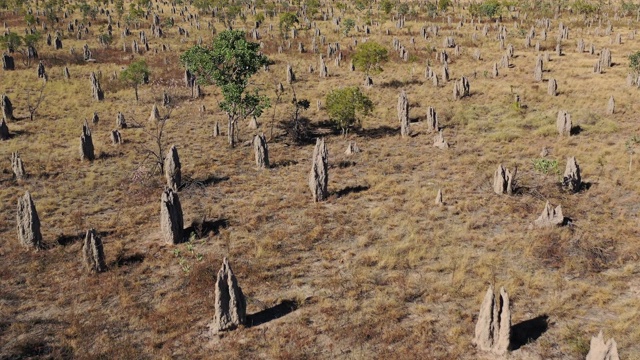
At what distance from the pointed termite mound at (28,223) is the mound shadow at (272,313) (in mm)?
11335

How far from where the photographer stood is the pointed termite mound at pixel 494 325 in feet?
A: 45.5

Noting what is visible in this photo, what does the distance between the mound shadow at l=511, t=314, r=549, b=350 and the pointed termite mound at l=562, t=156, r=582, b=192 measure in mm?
11586

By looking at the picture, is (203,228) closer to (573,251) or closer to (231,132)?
(231,132)

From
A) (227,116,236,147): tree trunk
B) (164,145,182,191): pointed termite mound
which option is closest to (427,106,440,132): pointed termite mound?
(227,116,236,147): tree trunk

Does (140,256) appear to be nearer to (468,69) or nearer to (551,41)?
(468,69)

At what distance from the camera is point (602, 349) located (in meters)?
11.9

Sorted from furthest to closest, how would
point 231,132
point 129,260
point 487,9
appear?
1. point 487,9
2. point 231,132
3. point 129,260

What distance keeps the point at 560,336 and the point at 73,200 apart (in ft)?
81.4

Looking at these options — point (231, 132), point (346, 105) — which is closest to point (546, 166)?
point (346, 105)

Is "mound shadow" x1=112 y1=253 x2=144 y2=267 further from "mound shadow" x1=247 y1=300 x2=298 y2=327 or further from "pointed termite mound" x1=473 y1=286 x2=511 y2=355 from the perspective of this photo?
"pointed termite mound" x1=473 y1=286 x2=511 y2=355

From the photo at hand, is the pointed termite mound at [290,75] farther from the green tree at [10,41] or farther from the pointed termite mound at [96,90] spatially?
the green tree at [10,41]

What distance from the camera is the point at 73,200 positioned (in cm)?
2652

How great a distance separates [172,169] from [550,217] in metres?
19.9

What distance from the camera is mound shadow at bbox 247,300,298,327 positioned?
52.9 ft
